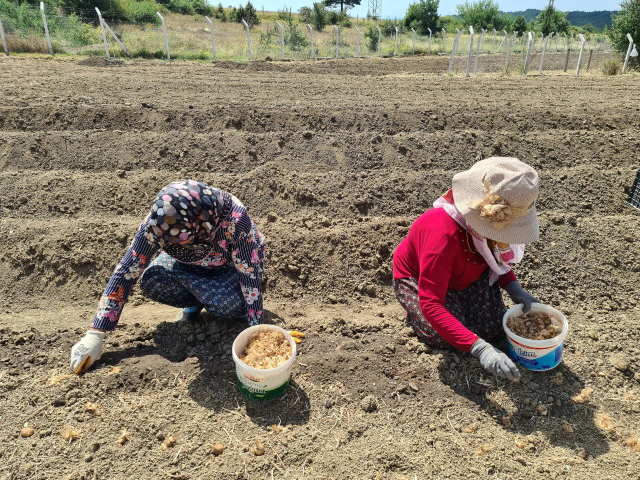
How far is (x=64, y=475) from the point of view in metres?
1.92

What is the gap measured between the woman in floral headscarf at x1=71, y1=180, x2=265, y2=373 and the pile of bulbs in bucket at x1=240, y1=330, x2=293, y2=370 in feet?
0.72

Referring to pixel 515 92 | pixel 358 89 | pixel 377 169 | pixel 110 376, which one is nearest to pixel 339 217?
pixel 377 169

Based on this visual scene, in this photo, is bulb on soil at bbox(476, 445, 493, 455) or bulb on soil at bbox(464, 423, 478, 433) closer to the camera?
bulb on soil at bbox(476, 445, 493, 455)

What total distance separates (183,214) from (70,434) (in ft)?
3.67

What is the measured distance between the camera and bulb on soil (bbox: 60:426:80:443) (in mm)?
2072

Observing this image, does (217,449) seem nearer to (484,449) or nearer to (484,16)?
(484,449)

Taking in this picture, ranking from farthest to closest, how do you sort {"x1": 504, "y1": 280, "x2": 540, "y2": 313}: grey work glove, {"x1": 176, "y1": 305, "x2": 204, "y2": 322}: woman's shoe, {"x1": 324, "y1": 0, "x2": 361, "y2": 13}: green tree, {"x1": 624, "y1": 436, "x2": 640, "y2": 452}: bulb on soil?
1. {"x1": 324, "y1": 0, "x2": 361, "y2": 13}: green tree
2. {"x1": 176, "y1": 305, "x2": 204, "y2": 322}: woman's shoe
3. {"x1": 504, "y1": 280, "x2": 540, "y2": 313}: grey work glove
4. {"x1": 624, "y1": 436, "x2": 640, "y2": 452}: bulb on soil

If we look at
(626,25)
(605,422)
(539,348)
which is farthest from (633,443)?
(626,25)

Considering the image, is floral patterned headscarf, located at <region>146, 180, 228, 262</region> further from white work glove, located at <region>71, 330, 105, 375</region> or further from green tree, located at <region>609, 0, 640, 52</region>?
green tree, located at <region>609, 0, 640, 52</region>

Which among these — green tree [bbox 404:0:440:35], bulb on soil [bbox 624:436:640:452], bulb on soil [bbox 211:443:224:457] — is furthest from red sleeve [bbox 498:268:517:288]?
green tree [bbox 404:0:440:35]

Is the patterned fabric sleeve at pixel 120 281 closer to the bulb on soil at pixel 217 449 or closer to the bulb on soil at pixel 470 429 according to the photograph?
the bulb on soil at pixel 217 449

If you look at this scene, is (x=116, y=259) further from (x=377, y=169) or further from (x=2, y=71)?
(x=2, y=71)

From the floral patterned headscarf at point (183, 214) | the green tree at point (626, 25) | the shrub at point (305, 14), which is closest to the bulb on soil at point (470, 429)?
the floral patterned headscarf at point (183, 214)

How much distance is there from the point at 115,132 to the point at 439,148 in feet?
11.2
